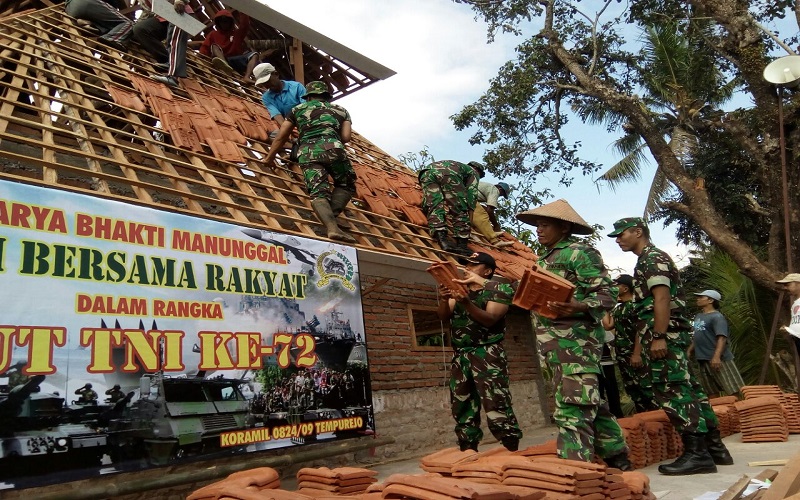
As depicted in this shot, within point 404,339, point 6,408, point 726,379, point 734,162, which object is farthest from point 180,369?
point 734,162

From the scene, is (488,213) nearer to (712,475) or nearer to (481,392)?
(481,392)

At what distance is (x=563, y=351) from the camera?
351 cm

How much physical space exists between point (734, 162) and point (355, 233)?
10.6 m

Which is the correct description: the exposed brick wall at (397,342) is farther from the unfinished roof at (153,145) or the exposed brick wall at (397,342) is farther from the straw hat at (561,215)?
the straw hat at (561,215)

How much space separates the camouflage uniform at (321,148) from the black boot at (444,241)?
1.15m

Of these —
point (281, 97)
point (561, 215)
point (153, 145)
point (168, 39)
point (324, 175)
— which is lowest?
point (561, 215)

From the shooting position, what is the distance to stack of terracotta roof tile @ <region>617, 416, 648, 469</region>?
4.37 metres

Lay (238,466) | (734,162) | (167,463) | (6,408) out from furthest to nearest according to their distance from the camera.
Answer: (734,162)
(238,466)
(167,463)
(6,408)

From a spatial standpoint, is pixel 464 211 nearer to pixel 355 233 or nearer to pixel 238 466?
pixel 355 233

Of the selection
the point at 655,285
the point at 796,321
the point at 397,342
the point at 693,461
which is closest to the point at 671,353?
the point at 655,285

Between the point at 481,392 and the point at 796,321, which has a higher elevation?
the point at 796,321

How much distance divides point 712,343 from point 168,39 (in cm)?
666

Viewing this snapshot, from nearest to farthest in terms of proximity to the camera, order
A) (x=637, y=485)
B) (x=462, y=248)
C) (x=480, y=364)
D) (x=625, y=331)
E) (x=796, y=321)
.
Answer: (x=637, y=485) < (x=480, y=364) < (x=796, y=321) < (x=625, y=331) < (x=462, y=248)

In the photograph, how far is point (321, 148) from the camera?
521cm
